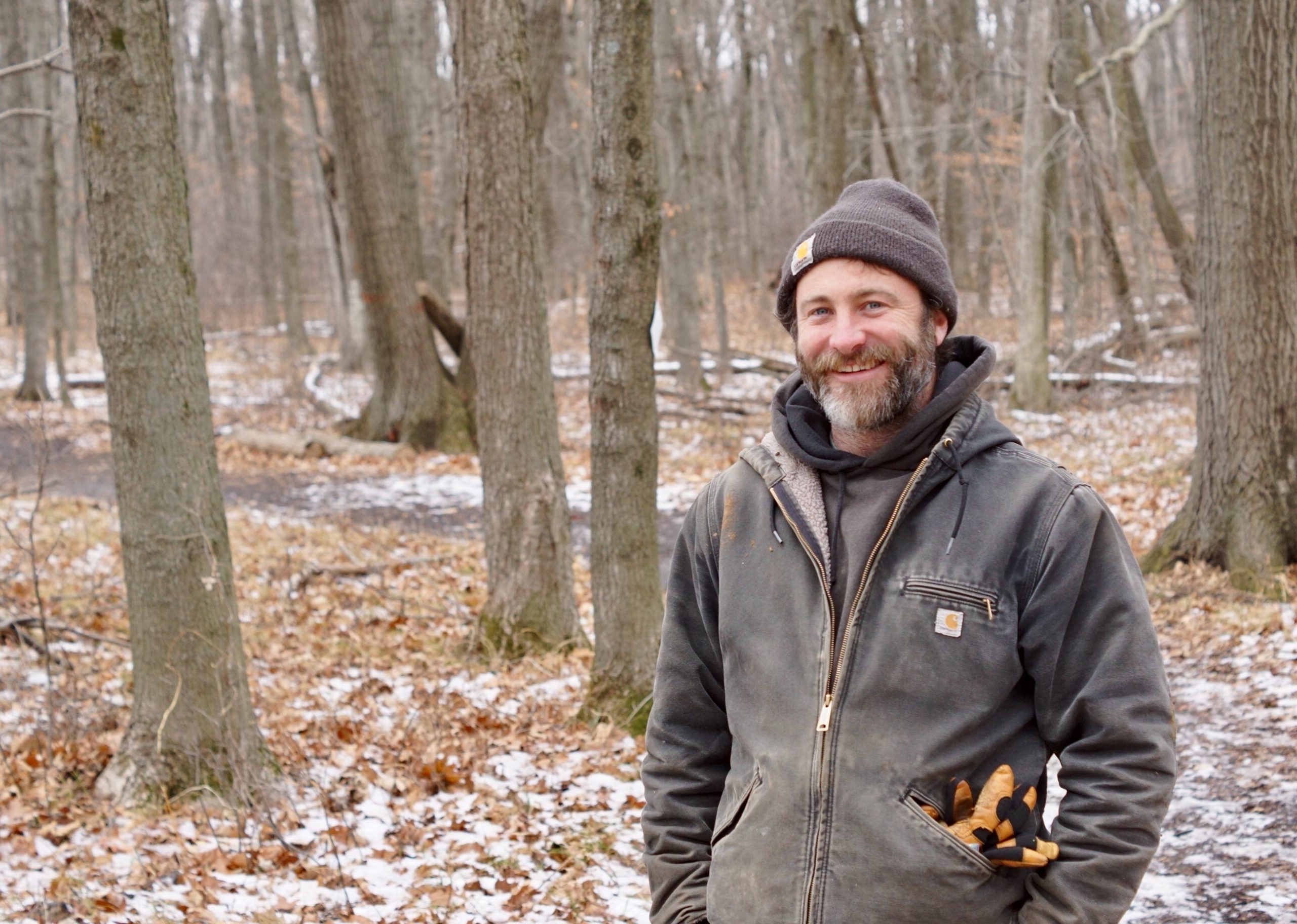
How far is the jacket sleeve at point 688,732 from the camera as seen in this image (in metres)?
2.38

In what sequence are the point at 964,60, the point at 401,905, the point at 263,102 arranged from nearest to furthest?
the point at 401,905 → the point at 964,60 → the point at 263,102

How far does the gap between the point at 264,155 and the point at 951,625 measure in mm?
29221

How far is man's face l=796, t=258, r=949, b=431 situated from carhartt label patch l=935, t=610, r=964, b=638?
0.41 m

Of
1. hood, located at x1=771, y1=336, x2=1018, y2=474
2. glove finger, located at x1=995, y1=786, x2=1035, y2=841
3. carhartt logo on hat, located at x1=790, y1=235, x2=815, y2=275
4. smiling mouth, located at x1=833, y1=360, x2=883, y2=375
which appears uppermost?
carhartt logo on hat, located at x1=790, y1=235, x2=815, y2=275

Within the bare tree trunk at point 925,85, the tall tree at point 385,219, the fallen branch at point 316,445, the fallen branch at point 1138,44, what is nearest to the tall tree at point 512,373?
the fallen branch at point 316,445

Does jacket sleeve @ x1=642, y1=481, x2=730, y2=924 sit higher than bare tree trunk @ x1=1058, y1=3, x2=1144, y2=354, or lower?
lower

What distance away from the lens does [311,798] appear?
5355mm

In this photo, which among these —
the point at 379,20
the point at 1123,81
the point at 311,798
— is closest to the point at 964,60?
the point at 1123,81

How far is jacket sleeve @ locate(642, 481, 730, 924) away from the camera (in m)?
2.38

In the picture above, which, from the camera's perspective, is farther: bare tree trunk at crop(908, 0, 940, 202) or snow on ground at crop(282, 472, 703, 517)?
bare tree trunk at crop(908, 0, 940, 202)

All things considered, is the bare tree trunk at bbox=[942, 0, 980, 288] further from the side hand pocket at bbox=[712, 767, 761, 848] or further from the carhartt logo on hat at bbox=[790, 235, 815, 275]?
the side hand pocket at bbox=[712, 767, 761, 848]

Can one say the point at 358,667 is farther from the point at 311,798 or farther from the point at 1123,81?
the point at 1123,81

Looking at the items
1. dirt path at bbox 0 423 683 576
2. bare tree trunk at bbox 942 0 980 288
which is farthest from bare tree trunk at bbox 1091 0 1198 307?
dirt path at bbox 0 423 683 576

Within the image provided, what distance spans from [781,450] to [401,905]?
2.87 m
